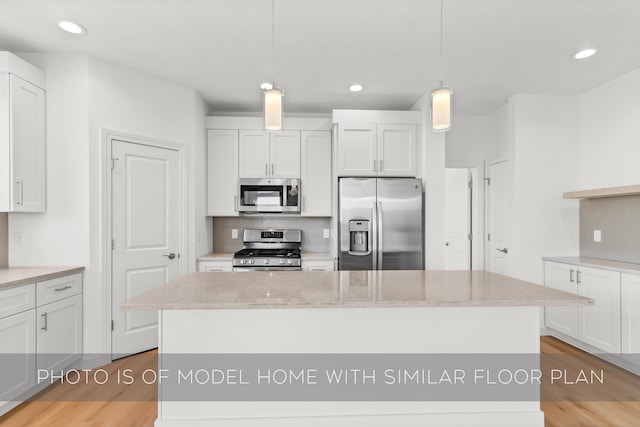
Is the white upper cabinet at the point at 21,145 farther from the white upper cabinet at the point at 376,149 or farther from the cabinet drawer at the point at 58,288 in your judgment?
the white upper cabinet at the point at 376,149

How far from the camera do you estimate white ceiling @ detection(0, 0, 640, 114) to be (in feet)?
7.68

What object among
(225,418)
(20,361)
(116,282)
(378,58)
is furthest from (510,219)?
(20,361)

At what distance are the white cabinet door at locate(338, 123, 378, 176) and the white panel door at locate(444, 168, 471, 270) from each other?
152cm

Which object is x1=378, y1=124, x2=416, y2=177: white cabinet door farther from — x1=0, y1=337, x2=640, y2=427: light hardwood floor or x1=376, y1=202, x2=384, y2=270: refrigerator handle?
x1=0, y1=337, x2=640, y2=427: light hardwood floor

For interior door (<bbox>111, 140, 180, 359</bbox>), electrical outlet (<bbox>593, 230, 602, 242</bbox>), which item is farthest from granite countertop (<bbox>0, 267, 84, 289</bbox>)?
electrical outlet (<bbox>593, 230, 602, 242</bbox>)

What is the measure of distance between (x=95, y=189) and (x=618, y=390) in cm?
442

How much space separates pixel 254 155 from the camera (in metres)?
4.17

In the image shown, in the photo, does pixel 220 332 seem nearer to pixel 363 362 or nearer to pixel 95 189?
pixel 363 362

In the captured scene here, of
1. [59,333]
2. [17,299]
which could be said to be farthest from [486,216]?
[17,299]

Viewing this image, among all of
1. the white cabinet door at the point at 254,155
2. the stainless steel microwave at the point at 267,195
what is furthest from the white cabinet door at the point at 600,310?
the white cabinet door at the point at 254,155

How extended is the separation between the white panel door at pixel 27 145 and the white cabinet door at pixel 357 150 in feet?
8.81

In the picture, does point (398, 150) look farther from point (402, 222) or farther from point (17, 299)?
point (17, 299)

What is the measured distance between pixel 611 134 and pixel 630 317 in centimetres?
181

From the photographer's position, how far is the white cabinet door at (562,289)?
11.3ft
